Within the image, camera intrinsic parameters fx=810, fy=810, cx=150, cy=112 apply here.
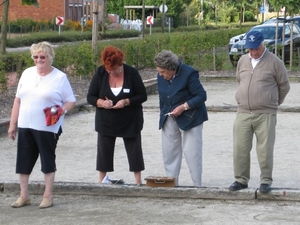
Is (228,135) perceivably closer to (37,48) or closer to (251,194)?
(251,194)

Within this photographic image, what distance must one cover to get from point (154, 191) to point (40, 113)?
1483 mm

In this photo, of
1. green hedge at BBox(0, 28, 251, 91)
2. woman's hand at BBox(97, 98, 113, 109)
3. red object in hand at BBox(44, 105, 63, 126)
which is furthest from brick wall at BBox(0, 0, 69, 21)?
red object in hand at BBox(44, 105, 63, 126)

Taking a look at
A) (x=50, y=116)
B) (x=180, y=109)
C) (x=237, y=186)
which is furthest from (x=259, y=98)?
(x=50, y=116)

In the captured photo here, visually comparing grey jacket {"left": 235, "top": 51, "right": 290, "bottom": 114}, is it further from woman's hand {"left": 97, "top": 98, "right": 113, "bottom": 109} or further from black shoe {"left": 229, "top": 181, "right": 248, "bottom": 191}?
woman's hand {"left": 97, "top": 98, "right": 113, "bottom": 109}

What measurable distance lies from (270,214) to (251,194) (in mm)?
584

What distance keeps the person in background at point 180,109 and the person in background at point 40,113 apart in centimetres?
103

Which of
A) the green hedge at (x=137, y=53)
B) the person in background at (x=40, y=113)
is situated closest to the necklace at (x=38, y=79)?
the person in background at (x=40, y=113)

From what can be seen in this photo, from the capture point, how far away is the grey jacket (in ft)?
26.2

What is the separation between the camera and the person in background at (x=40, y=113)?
7.78 meters

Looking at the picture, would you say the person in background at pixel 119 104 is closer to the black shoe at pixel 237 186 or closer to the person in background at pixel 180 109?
the person in background at pixel 180 109

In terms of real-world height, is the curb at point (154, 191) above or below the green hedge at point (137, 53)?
below

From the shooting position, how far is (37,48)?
7.78m

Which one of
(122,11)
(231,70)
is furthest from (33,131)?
(122,11)

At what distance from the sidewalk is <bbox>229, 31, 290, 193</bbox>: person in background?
39 centimetres
